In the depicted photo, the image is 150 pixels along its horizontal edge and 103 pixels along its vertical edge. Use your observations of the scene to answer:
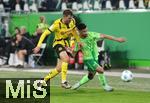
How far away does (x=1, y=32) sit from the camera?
1270 inches

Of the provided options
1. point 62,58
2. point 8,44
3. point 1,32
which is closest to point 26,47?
point 8,44

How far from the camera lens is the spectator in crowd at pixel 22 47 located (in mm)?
29125

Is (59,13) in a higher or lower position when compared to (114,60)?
higher

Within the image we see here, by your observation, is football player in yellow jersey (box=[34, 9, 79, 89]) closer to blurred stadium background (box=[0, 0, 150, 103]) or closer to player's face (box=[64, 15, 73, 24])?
player's face (box=[64, 15, 73, 24])

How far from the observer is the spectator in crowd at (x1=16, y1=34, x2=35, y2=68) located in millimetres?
29125

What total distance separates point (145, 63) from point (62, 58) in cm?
1036

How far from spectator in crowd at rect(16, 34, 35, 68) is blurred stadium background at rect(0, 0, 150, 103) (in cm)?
32

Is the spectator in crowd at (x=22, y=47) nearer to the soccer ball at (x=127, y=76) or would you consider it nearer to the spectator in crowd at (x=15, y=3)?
the spectator in crowd at (x=15, y=3)

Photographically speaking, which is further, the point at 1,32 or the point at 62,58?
the point at 1,32

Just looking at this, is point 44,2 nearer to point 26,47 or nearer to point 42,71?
point 26,47

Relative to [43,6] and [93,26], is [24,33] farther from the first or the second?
[43,6]

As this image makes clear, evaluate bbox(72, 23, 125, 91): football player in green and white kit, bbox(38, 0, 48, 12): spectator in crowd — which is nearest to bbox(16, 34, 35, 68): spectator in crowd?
bbox(38, 0, 48, 12): spectator in crowd

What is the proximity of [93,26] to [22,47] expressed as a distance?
3353 millimetres

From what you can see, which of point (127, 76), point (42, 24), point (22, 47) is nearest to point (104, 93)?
point (127, 76)
